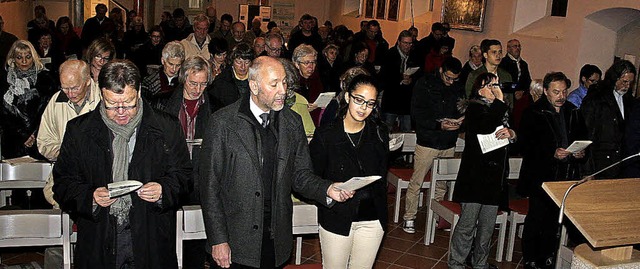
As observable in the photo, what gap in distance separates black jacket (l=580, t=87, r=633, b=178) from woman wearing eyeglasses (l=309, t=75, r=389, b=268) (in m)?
2.91

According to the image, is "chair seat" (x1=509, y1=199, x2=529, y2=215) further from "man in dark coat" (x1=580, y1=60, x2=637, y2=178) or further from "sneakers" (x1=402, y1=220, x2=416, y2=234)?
"sneakers" (x1=402, y1=220, x2=416, y2=234)

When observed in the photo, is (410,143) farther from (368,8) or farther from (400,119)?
(368,8)

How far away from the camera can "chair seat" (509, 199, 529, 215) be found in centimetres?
660

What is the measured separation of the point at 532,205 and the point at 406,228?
155 centimetres

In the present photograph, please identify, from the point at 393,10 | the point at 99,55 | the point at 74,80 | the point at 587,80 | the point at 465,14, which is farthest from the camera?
the point at 393,10

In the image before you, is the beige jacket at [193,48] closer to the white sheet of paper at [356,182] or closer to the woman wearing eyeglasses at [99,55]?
the woman wearing eyeglasses at [99,55]

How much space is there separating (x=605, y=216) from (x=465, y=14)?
36.0ft

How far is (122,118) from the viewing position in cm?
373

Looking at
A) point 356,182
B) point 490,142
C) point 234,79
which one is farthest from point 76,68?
point 490,142

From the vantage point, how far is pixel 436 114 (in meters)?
6.83

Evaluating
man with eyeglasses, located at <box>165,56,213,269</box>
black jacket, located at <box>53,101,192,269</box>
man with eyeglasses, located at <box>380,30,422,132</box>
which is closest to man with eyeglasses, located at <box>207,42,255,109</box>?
man with eyeglasses, located at <box>165,56,213,269</box>

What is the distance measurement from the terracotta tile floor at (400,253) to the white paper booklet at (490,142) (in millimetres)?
1428

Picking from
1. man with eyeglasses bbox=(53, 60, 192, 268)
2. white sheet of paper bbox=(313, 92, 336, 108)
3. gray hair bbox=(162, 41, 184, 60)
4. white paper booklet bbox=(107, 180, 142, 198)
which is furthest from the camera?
white sheet of paper bbox=(313, 92, 336, 108)

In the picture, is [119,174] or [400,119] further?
[400,119]
